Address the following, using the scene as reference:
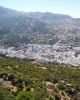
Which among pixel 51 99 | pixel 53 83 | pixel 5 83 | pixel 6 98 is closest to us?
pixel 6 98

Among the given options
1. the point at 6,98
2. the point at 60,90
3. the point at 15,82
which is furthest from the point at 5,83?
the point at 6,98

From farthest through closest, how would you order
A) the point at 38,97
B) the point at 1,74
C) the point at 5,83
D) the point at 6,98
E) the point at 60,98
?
the point at 1,74 → the point at 5,83 → the point at 60,98 → the point at 38,97 → the point at 6,98

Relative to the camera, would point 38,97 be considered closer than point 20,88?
Yes

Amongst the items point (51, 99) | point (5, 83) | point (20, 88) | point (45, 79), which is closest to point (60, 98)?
point (51, 99)

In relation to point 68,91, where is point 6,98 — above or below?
Answer: above

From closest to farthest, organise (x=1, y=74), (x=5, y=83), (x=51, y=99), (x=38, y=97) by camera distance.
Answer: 1. (x=38, y=97)
2. (x=51, y=99)
3. (x=5, y=83)
4. (x=1, y=74)

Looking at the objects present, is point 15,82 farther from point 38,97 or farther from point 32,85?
point 38,97

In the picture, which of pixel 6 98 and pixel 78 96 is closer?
pixel 6 98

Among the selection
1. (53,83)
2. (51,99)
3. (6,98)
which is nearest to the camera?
(6,98)

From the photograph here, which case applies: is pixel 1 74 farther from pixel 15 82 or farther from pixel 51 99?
pixel 51 99
